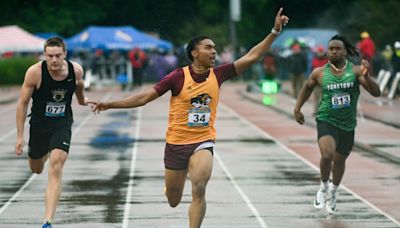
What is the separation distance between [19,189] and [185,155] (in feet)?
18.6

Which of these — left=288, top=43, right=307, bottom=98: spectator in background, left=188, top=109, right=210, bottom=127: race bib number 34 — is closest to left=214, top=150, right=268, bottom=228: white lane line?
left=188, top=109, right=210, bottom=127: race bib number 34

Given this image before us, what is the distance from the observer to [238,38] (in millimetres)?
74750

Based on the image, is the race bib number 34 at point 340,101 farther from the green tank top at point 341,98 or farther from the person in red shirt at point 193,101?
the person in red shirt at point 193,101

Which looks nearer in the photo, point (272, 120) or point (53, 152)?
point (53, 152)

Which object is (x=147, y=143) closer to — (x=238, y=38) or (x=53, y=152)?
(x=53, y=152)

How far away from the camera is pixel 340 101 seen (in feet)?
40.9

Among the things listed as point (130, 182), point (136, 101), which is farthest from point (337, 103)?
point (130, 182)

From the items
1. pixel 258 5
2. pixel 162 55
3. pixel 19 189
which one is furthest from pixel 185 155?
pixel 258 5

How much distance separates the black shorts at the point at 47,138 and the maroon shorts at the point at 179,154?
139 centimetres

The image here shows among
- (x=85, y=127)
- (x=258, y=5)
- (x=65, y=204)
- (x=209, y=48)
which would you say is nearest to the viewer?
(x=209, y=48)

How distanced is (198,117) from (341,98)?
2.80 meters

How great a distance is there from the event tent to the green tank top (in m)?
38.7

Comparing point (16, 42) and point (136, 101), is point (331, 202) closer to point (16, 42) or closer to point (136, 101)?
point (136, 101)

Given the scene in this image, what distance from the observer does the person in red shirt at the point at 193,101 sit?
1014cm
